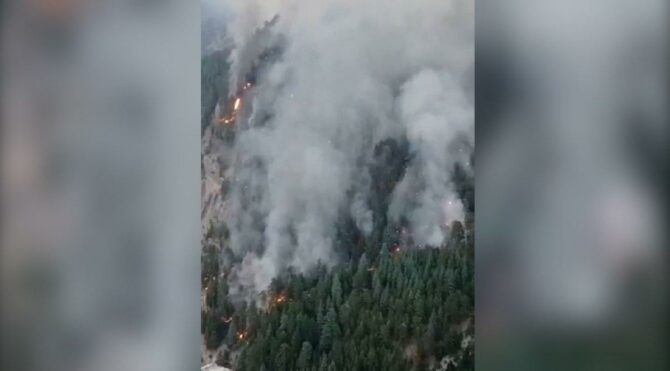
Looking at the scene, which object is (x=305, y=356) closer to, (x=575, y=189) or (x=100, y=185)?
(x=100, y=185)

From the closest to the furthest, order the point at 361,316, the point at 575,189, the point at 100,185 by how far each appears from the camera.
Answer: the point at 575,189 < the point at 361,316 < the point at 100,185

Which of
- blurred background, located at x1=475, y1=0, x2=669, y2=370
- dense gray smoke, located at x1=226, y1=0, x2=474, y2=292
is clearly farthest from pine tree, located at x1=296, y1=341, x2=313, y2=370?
blurred background, located at x1=475, y1=0, x2=669, y2=370

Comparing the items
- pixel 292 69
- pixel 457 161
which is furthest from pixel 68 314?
pixel 457 161

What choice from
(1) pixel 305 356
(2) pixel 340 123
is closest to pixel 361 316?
(1) pixel 305 356

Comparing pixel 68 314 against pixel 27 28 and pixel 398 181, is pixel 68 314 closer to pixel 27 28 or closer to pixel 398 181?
pixel 27 28

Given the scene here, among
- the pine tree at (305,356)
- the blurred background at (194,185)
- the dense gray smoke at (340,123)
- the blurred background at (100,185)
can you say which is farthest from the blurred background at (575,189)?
the blurred background at (100,185)
